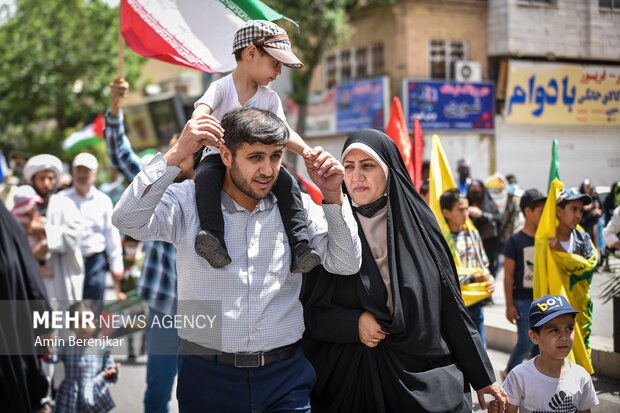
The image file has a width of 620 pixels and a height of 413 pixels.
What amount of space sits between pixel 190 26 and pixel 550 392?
298cm

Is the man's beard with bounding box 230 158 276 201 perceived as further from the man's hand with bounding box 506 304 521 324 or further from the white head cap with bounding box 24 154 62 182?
the white head cap with bounding box 24 154 62 182

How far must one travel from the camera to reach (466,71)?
18.9 metres

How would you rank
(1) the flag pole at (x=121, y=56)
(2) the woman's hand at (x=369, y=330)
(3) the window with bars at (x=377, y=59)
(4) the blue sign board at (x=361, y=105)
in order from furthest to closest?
(3) the window with bars at (x=377, y=59)
(4) the blue sign board at (x=361, y=105)
(1) the flag pole at (x=121, y=56)
(2) the woman's hand at (x=369, y=330)

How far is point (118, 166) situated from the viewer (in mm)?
4594

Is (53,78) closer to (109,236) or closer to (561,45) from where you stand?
(109,236)

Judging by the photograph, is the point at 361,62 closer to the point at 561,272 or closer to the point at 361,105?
the point at 361,105

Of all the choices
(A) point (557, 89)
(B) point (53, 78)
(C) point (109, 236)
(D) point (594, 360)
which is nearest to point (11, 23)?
(B) point (53, 78)

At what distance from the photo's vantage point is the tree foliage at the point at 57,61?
2523 cm

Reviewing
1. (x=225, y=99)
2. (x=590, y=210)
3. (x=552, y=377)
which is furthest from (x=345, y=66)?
(x=552, y=377)

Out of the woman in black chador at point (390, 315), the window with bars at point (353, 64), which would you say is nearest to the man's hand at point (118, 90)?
the woman in black chador at point (390, 315)

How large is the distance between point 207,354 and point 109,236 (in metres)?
4.14

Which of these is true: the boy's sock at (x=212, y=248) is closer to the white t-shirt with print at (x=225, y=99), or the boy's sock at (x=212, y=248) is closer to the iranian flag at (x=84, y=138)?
the white t-shirt with print at (x=225, y=99)

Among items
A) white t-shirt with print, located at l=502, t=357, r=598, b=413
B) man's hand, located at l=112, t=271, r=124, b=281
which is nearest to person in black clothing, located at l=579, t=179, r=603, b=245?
white t-shirt with print, located at l=502, t=357, r=598, b=413

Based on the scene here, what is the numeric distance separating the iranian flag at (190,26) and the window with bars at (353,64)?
16.3 metres
